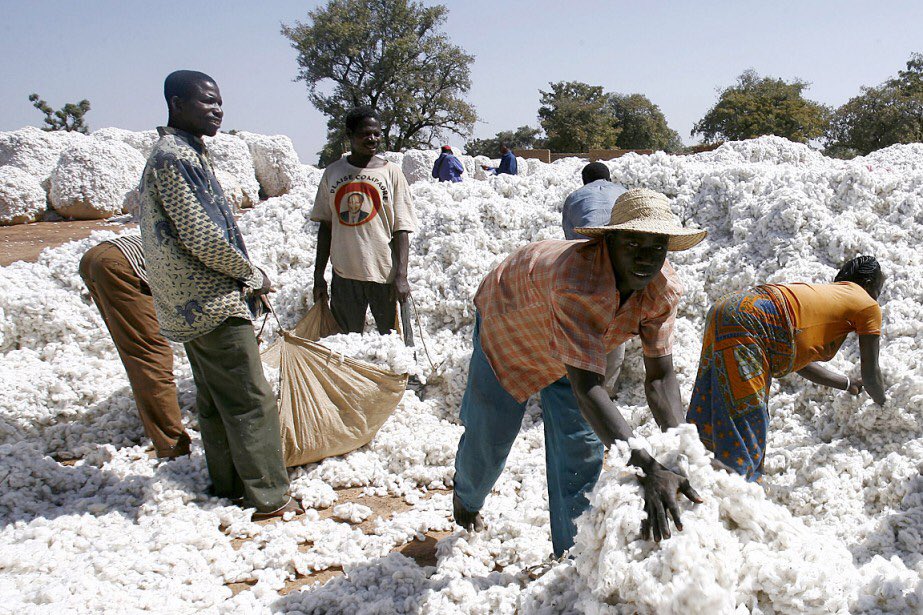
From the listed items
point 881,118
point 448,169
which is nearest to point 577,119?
point 881,118

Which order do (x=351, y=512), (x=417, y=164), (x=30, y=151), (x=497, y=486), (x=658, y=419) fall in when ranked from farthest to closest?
1. (x=417, y=164)
2. (x=30, y=151)
3. (x=497, y=486)
4. (x=351, y=512)
5. (x=658, y=419)

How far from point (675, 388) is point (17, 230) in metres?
10.1

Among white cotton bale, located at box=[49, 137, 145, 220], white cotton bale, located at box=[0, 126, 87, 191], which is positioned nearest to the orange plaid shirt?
white cotton bale, located at box=[49, 137, 145, 220]

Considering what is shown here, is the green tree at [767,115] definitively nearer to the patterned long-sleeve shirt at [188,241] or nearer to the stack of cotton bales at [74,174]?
the stack of cotton bales at [74,174]

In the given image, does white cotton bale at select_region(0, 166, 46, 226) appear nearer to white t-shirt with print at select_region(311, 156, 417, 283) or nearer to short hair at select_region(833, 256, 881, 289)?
white t-shirt with print at select_region(311, 156, 417, 283)

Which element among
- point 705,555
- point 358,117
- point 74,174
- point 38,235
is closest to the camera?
point 705,555

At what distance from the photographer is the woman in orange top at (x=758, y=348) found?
8.13 ft

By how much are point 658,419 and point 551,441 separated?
0.41 m

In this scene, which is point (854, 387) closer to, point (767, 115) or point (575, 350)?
point (575, 350)

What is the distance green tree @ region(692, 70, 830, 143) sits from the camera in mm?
24516

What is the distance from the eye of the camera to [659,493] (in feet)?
4.57

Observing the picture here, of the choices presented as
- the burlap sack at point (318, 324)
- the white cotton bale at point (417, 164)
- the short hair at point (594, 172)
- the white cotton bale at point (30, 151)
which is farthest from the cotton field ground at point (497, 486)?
the white cotton bale at point (30, 151)

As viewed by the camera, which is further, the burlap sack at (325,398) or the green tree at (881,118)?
the green tree at (881,118)

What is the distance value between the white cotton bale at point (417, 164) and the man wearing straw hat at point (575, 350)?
10341mm
